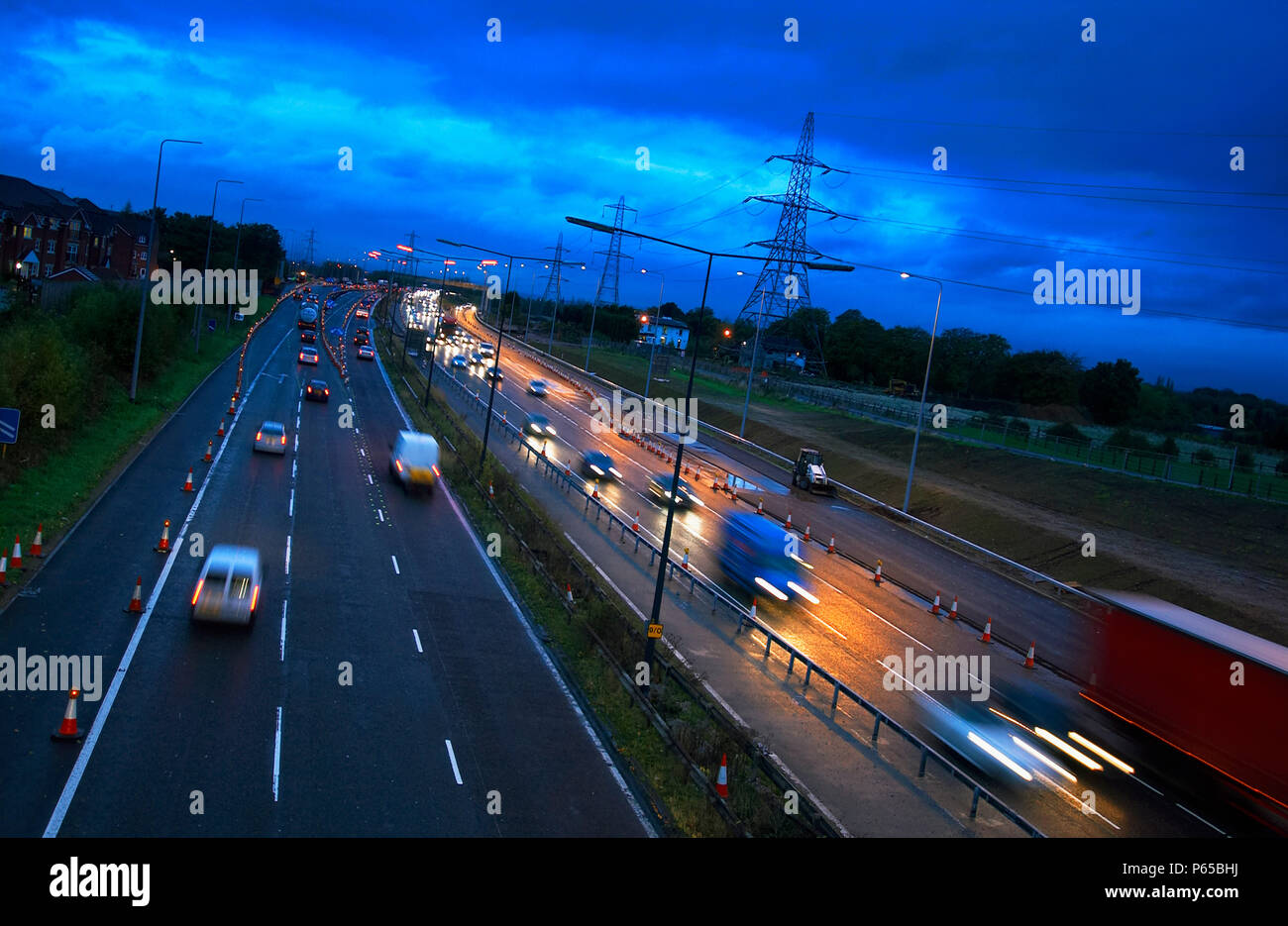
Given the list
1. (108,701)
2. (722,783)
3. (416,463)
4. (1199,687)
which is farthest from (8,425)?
(1199,687)

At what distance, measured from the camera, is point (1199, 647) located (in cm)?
1548

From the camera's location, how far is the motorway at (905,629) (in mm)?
15289

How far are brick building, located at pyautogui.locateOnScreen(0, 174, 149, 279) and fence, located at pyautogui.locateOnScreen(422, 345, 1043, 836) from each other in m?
45.9

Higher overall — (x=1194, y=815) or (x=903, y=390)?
(x=903, y=390)

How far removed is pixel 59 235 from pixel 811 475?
81576 millimetres

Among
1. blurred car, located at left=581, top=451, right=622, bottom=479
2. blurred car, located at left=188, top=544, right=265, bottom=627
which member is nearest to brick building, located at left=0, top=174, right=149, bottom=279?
blurred car, located at left=581, top=451, right=622, bottom=479

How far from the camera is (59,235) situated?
86.1 m

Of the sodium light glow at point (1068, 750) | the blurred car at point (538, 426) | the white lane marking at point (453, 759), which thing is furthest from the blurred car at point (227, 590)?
the blurred car at point (538, 426)

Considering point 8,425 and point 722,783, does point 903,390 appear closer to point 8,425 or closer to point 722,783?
point 8,425

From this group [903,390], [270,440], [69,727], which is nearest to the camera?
[69,727]

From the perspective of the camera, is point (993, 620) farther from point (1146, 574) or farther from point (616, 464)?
point (616, 464)

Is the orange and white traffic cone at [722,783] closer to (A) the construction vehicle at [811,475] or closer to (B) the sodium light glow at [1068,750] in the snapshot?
(B) the sodium light glow at [1068,750]

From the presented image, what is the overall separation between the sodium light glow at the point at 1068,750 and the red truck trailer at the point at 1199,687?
109 centimetres
